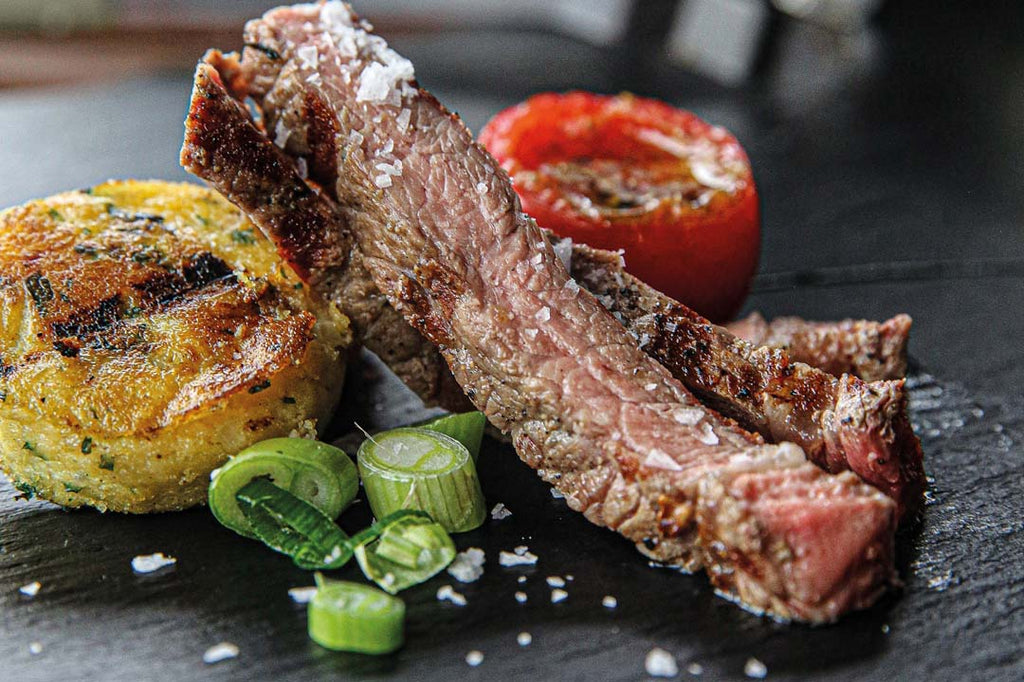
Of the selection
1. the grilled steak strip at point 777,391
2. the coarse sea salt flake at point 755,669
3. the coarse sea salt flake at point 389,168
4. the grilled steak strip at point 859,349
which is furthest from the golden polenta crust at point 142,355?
the grilled steak strip at point 859,349

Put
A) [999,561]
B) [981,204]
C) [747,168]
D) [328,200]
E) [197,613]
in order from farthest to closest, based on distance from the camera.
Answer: [981,204] < [747,168] < [328,200] < [999,561] < [197,613]

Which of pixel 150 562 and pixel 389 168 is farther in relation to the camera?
pixel 389 168

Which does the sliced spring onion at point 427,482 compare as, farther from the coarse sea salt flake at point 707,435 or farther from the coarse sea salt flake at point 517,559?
the coarse sea salt flake at point 707,435

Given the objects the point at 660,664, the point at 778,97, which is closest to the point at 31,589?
the point at 660,664

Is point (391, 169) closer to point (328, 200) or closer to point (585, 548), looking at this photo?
point (328, 200)

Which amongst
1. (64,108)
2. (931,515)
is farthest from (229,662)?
(64,108)

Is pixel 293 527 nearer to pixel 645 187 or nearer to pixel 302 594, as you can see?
pixel 302 594
